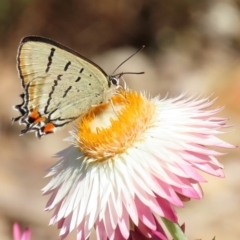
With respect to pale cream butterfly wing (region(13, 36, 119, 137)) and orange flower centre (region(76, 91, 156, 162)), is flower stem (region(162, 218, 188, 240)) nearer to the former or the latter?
orange flower centre (region(76, 91, 156, 162))

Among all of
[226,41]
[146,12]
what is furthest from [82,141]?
[146,12]

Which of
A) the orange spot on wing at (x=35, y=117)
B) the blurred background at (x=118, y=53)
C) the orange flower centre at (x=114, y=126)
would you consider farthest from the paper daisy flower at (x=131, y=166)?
the blurred background at (x=118, y=53)

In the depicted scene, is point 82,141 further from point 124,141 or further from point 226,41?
point 226,41

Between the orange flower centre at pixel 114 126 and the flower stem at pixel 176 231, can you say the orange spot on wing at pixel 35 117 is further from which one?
the flower stem at pixel 176 231

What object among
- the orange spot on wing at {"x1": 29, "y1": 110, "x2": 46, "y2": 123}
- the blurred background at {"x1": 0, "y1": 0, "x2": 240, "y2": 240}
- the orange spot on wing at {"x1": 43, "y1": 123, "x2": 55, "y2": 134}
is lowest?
the blurred background at {"x1": 0, "y1": 0, "x2": 240, "y2": 240}

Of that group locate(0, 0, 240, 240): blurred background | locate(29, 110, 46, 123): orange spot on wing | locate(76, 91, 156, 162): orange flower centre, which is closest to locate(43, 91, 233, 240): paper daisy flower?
locate(76, 91, 156, 162): orange flower centre
